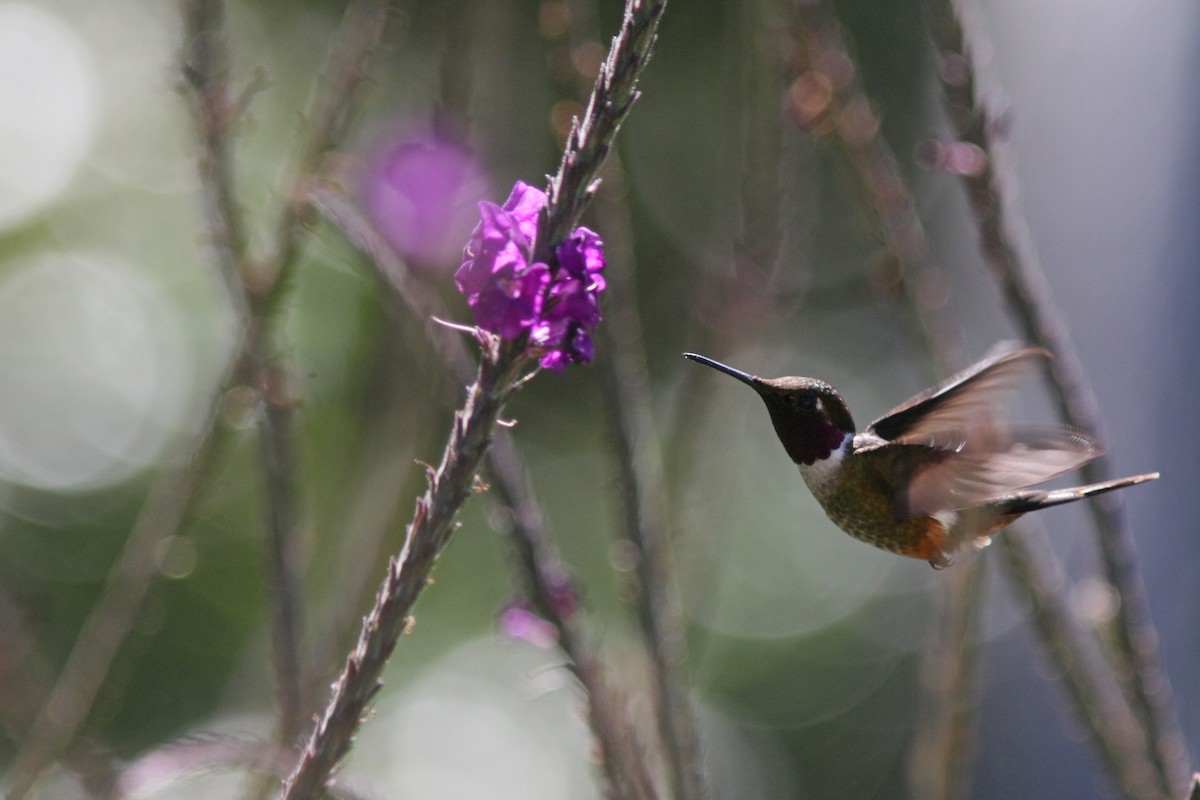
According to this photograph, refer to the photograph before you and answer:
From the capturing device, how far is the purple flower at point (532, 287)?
138cm

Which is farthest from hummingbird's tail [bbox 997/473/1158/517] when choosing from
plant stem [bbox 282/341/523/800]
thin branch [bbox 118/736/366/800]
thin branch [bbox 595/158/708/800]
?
thin branch [bbox 118/736/366/800]

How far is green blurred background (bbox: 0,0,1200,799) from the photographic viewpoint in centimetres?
450

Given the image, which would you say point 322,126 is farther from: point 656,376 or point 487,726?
point 656,376

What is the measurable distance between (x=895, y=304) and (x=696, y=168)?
6.64 meters

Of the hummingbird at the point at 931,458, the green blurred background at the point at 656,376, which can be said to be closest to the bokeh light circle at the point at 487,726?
the green blurred background at the point at 656,376

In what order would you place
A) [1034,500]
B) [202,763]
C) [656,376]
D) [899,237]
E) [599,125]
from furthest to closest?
[656,376] < [899,237] < [1034,500] < [202,763] < [599,125]

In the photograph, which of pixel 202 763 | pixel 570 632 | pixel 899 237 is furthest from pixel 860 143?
pixel 202 763

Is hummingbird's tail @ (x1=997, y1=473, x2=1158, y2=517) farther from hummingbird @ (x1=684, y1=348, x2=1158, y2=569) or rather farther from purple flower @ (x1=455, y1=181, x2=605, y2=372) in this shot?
purple flower @ (x1=455, y1=181, x2=605, y2=372)

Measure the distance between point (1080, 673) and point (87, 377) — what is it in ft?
21.3

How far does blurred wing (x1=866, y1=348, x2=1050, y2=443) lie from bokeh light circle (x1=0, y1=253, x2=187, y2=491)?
5.86m

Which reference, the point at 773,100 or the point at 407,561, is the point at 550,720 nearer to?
the point at 773,100

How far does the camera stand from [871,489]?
2.08 m

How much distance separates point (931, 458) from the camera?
6.66 ft

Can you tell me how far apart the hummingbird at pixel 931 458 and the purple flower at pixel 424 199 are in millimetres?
939
